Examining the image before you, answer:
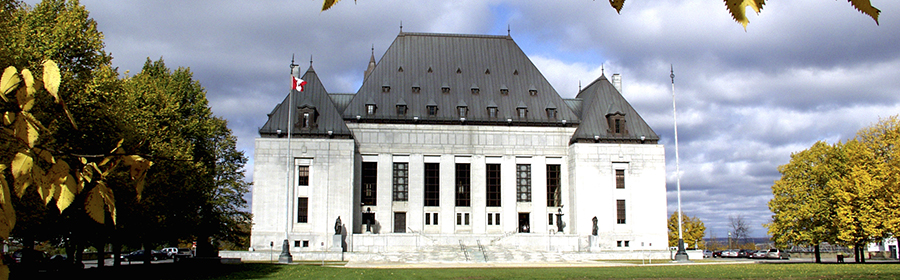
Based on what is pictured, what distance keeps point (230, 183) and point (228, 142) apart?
431 cm

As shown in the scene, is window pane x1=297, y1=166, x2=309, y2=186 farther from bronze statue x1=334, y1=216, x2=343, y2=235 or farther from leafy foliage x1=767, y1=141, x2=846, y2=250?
leafy foliage x1=767, y1=141, x2=846, y2=250

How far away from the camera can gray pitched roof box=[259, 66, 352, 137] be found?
6088 centimetres

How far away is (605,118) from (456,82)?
15.1 metres

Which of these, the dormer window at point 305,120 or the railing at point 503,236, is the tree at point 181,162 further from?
the railing at point 503,236

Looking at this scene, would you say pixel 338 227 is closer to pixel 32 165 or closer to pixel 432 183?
pixel 432 183

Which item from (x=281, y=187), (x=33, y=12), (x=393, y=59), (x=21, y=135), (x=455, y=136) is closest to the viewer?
(x=21, y=135)

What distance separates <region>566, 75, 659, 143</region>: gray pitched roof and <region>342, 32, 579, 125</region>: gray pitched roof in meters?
1.77

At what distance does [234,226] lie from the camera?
172 feet

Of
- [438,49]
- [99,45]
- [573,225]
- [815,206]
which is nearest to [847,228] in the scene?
[815,206]

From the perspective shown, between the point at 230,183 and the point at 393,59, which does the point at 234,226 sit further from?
the point at 393,59

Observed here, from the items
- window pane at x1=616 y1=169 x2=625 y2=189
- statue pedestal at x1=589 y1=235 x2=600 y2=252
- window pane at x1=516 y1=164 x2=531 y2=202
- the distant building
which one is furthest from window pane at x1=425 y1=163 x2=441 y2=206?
window pane at x1=616 y1=169 x2=625 y2=189

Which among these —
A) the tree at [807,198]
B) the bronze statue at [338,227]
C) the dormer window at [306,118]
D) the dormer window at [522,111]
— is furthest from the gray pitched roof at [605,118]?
the dormer window at [306,118]

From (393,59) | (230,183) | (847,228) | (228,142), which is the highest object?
(393,59)

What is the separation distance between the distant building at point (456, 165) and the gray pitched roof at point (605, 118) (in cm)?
14
